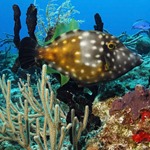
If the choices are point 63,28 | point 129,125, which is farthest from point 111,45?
point 129,125

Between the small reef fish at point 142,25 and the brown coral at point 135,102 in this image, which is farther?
the small reef fish at point 142,25

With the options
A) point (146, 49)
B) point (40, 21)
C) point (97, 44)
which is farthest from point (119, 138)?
point (146, 49)

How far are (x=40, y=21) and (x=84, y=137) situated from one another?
4.04 metres

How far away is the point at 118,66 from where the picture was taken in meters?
3.04

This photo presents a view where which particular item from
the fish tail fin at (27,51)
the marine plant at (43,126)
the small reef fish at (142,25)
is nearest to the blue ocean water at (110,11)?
the small reef fish at (142,25)

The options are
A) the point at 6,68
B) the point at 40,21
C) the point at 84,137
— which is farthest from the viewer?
the point at 6,68

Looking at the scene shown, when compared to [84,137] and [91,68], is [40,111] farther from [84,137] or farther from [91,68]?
[91,68]

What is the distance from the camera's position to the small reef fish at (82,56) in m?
2.95

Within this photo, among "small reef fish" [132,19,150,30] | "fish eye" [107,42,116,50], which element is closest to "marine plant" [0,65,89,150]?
"fish eye" [107,42,116,50]

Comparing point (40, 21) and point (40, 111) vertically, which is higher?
point (40, 21)

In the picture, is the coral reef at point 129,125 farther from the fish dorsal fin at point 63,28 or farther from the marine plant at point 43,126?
the fish dorsal fin at point 63,28

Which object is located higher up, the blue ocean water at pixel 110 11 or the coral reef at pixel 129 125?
the blue ocean water at pixel 110 11

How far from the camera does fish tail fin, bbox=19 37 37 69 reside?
3.02 metres

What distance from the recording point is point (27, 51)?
3.03 meters
